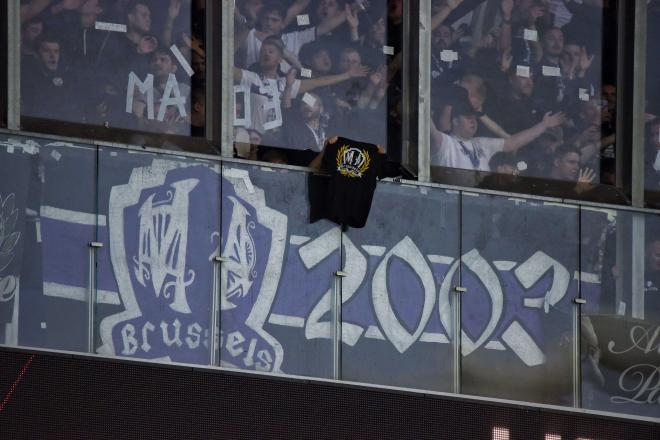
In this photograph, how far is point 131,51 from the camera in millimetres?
18391

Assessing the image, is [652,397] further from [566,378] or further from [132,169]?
Result: [132,169]

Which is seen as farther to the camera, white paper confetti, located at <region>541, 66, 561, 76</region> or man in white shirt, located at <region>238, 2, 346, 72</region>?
white paper confetti, located at <region>541, 66, 561, 76</region>

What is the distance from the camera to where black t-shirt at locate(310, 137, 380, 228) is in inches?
757

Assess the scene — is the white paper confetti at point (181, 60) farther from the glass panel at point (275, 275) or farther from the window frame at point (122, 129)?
the glass panel at point (275, 275)

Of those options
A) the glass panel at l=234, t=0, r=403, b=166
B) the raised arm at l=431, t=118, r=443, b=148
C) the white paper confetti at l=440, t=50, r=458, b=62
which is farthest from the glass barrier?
the white paper confetti at l=440, t=50, r=458, b=62

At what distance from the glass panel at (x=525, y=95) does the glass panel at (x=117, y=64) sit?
9.61 feet

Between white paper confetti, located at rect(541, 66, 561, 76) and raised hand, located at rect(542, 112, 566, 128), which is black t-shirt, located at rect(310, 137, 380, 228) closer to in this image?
raised hand, located at rect(542, 112, 566, 128)

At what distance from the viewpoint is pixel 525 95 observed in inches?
825

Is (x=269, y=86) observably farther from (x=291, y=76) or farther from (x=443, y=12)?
(x=443, y=12)

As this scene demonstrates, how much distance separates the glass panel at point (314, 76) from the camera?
19.2 meters

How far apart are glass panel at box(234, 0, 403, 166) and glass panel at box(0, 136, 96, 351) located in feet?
6.59

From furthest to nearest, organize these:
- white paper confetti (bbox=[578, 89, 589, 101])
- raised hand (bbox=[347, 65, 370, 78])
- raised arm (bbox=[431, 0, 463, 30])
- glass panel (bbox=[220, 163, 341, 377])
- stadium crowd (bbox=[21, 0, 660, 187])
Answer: white paper confetti (bbox=[578, 89, 589, 101])
raised arm (bbox=[431, 0, 463, 30])
raised hand (bbox=[347, 65, 370, 78])
glass panel (bbox=[220, 163, 341, 377])
stadium crowd (bbox=[21, 0, 660, 187])

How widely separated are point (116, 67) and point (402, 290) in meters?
3.75

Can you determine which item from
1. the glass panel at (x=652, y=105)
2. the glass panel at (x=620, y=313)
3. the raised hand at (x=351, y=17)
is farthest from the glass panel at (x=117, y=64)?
the glass panel at (x=652, y=105)
